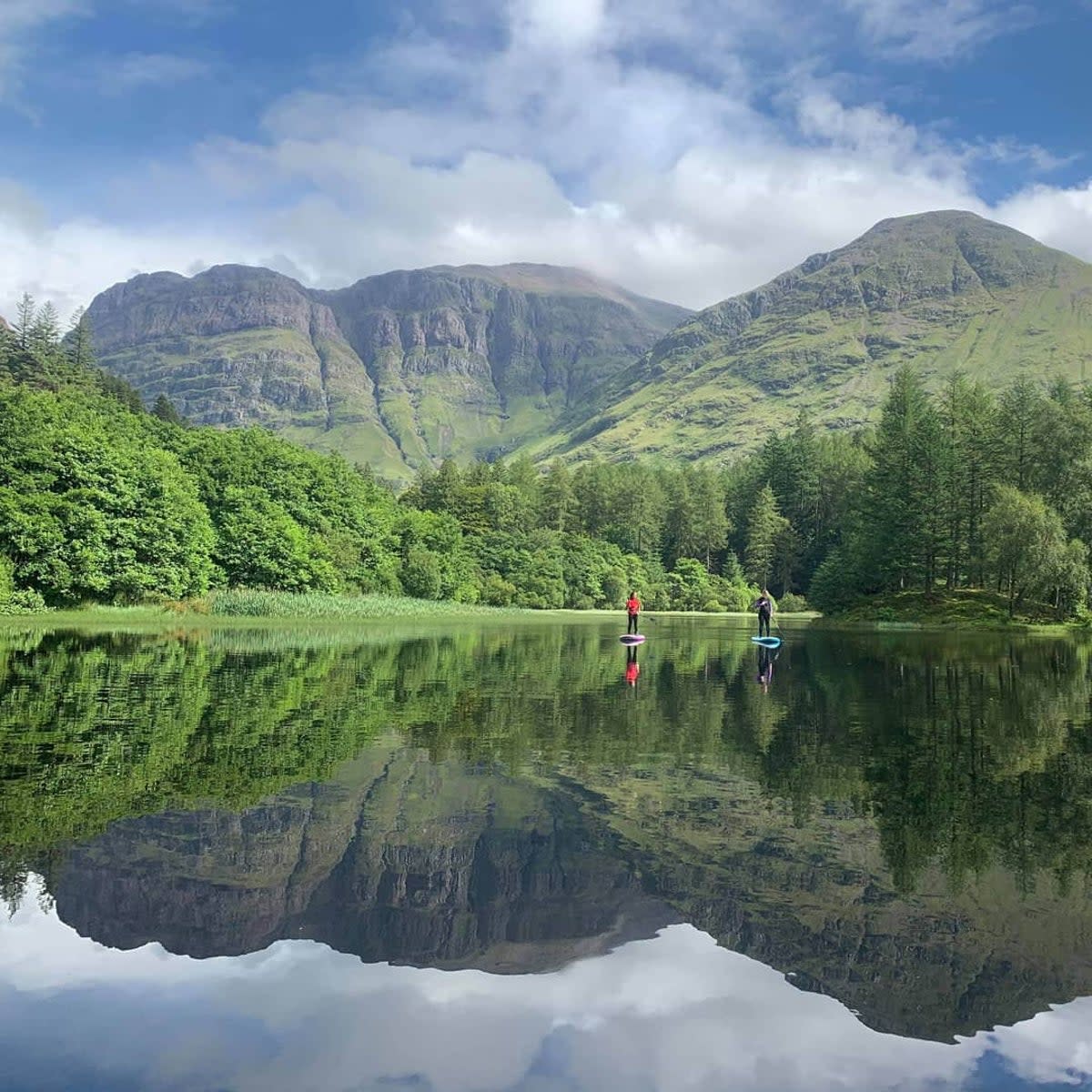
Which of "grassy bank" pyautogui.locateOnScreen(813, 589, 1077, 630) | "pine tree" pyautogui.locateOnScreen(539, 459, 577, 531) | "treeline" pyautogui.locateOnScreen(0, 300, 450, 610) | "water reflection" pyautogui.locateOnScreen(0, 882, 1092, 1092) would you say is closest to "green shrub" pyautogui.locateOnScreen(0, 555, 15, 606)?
"treeline" pyautogui.locateOnScreen(0, 300, 450, 610)

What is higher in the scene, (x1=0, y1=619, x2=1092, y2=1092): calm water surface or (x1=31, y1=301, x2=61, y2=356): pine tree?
(x1=31, y1=301, x2=61, y2=356): pine tree

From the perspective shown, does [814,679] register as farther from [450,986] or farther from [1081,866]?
[450,986]

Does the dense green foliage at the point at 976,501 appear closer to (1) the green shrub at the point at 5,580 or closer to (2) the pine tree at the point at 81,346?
(1) the green shrub at the point at 5,580

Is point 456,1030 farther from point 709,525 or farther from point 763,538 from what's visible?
point 709,525

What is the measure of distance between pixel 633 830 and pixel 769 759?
6.09 m

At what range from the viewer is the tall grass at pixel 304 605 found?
74.2 m

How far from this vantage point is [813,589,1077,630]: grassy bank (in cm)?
8938

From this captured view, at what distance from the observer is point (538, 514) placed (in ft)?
551

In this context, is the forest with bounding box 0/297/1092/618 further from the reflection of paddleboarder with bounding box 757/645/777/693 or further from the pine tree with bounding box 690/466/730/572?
the reflection of paddleboarder with bounding box 757/645/777/693

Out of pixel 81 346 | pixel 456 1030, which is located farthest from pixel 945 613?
pixel 81 346

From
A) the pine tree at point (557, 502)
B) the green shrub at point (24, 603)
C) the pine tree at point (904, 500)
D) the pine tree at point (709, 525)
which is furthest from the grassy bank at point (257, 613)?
the pine tree at point (709, 525)

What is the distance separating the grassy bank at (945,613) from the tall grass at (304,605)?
4526cm

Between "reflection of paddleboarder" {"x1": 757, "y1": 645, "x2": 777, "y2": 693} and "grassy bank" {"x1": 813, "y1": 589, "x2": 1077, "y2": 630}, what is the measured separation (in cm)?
4477

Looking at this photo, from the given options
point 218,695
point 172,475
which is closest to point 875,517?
point 172,475
